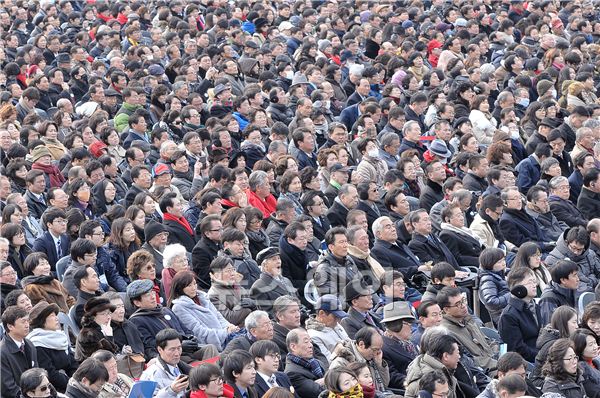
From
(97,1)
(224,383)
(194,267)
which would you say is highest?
(224,383)

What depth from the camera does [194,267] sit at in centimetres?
1147

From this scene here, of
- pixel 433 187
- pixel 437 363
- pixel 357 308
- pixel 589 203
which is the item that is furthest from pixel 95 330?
pixel 589 203

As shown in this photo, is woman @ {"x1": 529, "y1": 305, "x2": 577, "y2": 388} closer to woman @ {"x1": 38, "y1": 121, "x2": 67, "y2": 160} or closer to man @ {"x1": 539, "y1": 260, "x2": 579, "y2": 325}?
man @ {"x1": 539, "y1": 260, "x2": 579, "y2": 325}

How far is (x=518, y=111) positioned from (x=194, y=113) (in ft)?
15.1

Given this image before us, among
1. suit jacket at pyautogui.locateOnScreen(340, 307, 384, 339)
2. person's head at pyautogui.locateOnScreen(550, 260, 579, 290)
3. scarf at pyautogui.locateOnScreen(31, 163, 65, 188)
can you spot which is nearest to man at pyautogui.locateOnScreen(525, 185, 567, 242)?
person's head at pyautogui.locateOnScreen(550, 260, 579, 290)

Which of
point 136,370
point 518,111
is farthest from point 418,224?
point 518,111

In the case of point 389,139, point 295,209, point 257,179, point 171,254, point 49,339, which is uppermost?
point 49,339

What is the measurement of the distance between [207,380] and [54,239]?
11.9ft

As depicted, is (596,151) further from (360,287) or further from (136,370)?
(136,370)

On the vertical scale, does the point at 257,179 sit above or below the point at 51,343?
below

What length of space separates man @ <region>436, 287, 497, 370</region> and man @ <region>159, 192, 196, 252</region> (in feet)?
9.29

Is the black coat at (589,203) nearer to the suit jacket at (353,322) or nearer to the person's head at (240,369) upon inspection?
the suit jacket at (353,322)

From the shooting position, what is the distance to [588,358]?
955cm

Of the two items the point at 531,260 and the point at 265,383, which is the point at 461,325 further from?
the point at 265,383
